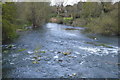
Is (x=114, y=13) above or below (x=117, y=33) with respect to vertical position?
above

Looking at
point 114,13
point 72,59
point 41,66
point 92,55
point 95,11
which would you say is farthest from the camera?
point 95,11

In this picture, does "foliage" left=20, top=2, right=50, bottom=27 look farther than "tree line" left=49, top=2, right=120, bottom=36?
Yes

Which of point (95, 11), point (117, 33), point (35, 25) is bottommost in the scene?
point (117, 33)

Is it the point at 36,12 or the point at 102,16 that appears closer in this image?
the point at 102,16

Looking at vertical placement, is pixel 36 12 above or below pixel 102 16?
above

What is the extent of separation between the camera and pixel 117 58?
6836mm

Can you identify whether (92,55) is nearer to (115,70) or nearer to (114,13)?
(115,70)

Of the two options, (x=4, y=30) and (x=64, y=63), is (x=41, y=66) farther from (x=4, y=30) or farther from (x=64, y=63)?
(x=4, y=30)

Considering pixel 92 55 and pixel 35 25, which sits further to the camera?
pixel 35 25

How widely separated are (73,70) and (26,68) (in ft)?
5.85

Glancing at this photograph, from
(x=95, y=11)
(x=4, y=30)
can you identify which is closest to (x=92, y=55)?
(x=4, y=30)

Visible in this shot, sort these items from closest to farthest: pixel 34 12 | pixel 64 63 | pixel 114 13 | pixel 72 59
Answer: pixel 64 63 < pixel 72 59 < pixel 114 13 < pixel 34 12

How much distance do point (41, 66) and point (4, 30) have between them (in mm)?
5418

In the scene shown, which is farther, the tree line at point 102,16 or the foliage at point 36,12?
the foliage at point 36,12
